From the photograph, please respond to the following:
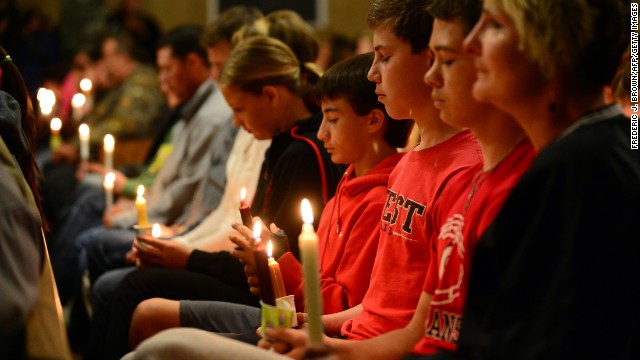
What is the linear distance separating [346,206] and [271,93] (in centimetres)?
74

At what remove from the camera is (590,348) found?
147 centimetres

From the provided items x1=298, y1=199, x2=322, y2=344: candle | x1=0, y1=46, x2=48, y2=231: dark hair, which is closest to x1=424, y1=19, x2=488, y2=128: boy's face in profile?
x1=298, y1=199, x2=322, y2=344: candle

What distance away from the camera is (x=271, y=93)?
308 cm

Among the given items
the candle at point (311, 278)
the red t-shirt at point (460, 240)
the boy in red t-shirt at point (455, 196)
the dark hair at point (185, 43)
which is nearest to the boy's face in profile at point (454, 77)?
the boy in red t-shirt at point (455, 196)

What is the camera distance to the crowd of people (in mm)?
1507

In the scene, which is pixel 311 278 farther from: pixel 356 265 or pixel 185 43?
pixel 185 43

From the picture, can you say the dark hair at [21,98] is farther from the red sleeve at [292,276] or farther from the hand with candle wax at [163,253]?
the hand with candle wax at [163,253]

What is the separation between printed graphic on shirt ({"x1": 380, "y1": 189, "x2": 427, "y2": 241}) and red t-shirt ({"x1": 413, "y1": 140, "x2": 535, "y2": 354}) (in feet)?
0.73

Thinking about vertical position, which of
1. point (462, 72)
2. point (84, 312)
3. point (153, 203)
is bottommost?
point (84, 312)

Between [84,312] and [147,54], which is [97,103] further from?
[84,312]

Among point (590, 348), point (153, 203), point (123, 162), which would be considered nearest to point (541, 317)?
point (590, 348)

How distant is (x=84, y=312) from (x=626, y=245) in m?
3.23

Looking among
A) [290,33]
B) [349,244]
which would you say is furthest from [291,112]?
[349,244]

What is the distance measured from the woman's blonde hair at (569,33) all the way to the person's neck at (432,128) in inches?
22.5
